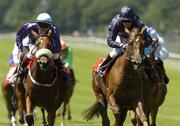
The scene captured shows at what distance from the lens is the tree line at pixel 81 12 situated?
13838 cm

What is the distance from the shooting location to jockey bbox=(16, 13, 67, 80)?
1545 centimetres

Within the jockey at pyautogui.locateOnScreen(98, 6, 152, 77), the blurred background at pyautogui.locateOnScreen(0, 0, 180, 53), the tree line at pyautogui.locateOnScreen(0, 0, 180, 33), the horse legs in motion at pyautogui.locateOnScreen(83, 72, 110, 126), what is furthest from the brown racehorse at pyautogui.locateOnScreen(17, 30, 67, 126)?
the tree line at pyautogui.locateOnScreen(0, 0, 180, 33)

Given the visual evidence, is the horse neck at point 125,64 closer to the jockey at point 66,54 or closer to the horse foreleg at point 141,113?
the horse foreleg at point 141,113

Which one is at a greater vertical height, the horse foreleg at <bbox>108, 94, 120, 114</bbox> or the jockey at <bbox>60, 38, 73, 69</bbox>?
A: the jockey at <bbox>60, 38, 73, 69</bbox>

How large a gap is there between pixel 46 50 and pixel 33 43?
4.86 ft

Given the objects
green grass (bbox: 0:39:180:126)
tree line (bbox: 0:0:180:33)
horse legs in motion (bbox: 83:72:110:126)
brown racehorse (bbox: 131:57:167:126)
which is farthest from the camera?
tree line (bbox: 0:0:180:33)

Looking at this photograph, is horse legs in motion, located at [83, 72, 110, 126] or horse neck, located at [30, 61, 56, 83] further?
horse legs in motion, located at [83, 72, 110, 126]

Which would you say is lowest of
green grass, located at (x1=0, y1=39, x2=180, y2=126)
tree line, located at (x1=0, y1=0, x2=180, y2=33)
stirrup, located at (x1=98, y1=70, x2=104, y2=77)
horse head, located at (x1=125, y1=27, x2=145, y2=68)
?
green grass, located at (x1=0, y1=39, x2=180, y2=126)

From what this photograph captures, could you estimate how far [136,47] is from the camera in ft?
42.8

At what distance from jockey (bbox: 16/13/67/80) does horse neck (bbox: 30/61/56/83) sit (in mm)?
357

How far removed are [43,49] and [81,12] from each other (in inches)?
5803

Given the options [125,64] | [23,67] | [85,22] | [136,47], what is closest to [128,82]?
[125,64]

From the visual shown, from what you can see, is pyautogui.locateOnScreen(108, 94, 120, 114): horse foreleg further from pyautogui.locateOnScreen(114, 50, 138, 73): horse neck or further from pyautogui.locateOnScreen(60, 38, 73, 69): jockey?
pyautogui.locateOnScreen(60, 38, 73, 69): jockey

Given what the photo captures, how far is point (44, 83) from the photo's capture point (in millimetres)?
15141
